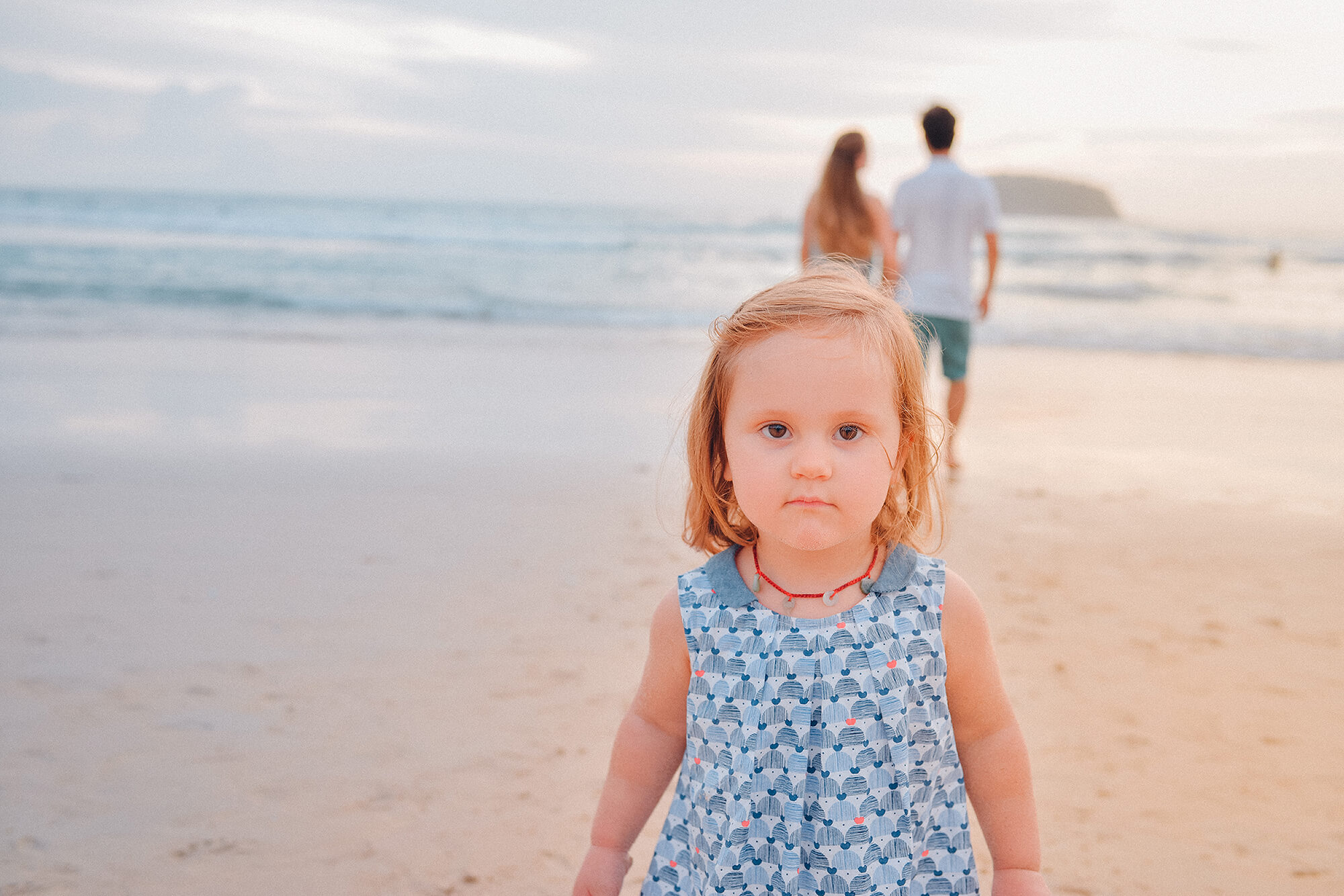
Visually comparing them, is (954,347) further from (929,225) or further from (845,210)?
(845,210)

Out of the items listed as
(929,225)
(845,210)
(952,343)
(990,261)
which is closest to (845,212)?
(845,210)

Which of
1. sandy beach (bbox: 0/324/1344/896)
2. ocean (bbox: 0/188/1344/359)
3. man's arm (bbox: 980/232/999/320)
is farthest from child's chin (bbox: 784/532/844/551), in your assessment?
ocean (bbox: 0/188/1344/359)

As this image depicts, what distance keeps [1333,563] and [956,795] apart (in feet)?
12.5

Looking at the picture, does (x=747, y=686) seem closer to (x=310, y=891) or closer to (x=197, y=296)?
(x=310, y=891)

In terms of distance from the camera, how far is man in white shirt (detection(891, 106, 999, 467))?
5535mm

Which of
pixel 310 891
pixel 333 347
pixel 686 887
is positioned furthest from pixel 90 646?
pixel 333 347

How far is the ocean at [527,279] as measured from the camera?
1262 cm

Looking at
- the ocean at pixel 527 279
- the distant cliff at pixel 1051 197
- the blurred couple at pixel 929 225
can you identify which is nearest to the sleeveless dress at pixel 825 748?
the blurred couple at pixel 929 225

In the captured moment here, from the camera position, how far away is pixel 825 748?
4.22ft

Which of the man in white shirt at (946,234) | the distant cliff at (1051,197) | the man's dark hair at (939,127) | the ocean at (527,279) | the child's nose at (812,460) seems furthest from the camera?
the distant cliff at (1051,197)

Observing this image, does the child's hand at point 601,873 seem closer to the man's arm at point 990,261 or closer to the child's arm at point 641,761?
the child's arm at point 641,761

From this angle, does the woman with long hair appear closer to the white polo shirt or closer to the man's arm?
the white polo shirt

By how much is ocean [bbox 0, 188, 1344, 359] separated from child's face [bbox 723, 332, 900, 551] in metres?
10.7

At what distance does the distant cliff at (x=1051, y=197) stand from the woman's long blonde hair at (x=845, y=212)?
54.0 metres
